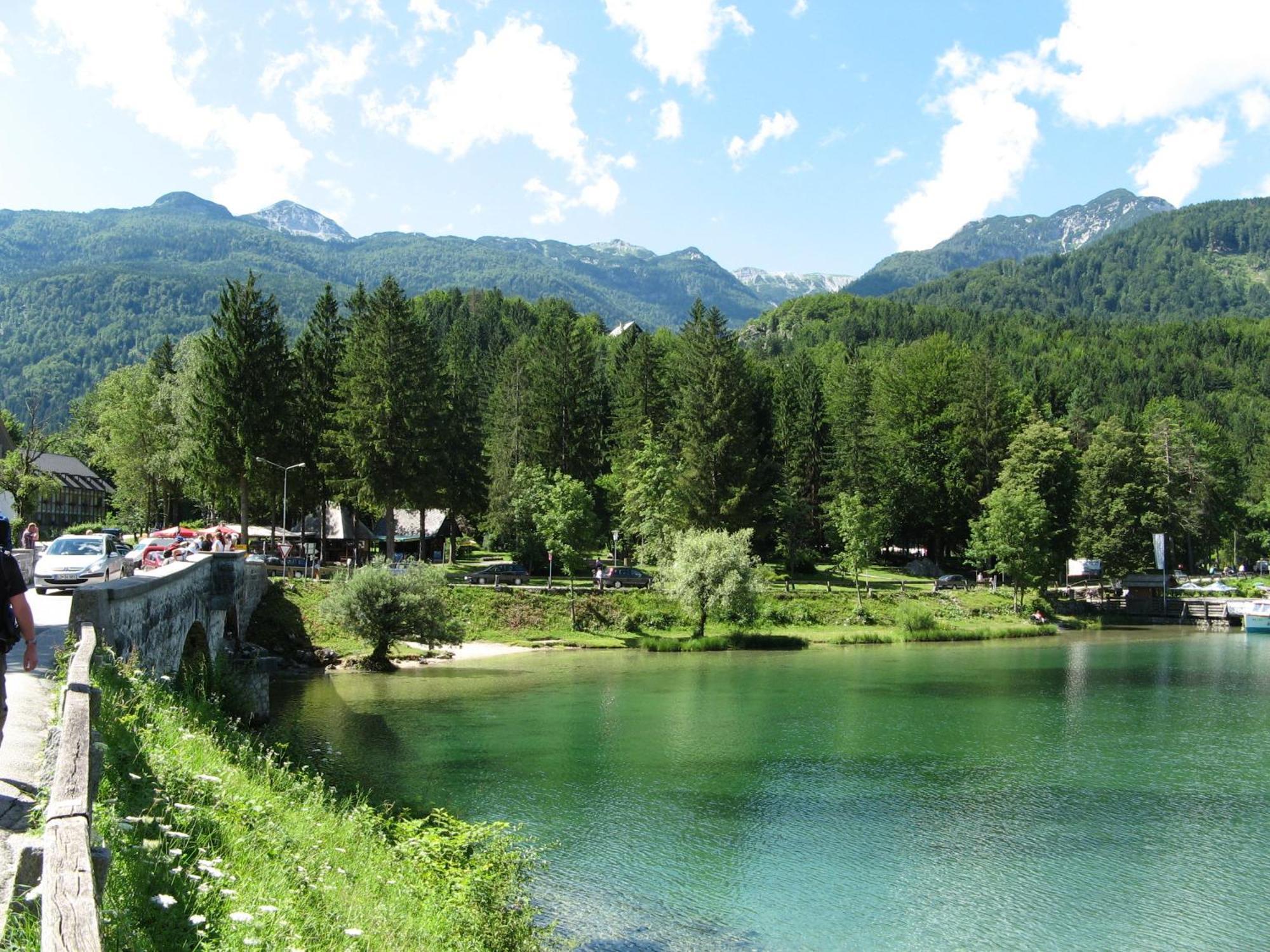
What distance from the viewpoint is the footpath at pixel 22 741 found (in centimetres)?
863

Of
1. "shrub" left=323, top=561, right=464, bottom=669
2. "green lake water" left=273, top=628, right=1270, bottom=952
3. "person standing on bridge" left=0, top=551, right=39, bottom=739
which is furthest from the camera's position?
"shrub" left=323, top=561, right=464, bottom=669

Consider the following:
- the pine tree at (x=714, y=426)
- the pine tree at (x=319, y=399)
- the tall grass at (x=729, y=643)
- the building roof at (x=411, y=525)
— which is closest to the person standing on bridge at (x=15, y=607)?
the tall grass at (x=729, y=643)

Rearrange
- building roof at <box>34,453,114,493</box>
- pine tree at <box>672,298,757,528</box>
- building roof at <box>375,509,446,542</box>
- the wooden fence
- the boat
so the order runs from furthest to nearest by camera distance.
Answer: building roof at <box>34,453,114,493</box>, building roof at <box>375,509,446,542</box>, the boat, pine tree at <box>672,298,757,528</box>, the wooden fence

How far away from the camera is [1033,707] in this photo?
38.2 m

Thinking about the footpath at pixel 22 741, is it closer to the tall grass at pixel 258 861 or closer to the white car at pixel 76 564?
the tall grass at pixel 258 861

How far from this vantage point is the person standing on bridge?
9.02 meters

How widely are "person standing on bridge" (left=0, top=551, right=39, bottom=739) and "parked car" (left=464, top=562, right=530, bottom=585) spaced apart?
51336 mm

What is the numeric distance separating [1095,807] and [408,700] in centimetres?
2411

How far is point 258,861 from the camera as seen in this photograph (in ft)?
34.8

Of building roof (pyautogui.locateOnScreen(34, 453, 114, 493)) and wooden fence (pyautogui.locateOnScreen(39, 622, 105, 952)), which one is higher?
building roof (pyautogui.locateOnScreen(34, 453, 114, 493))

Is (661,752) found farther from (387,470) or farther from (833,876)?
(387,470)

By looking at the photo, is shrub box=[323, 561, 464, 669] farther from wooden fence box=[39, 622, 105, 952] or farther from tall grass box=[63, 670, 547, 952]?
wooden fence box=[39, 622, 105, 952]

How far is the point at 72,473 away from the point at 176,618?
11859 centimetres

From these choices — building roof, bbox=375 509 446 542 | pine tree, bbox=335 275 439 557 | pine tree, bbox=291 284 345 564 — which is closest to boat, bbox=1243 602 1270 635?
pine tree, bbox=335 275 439 557
